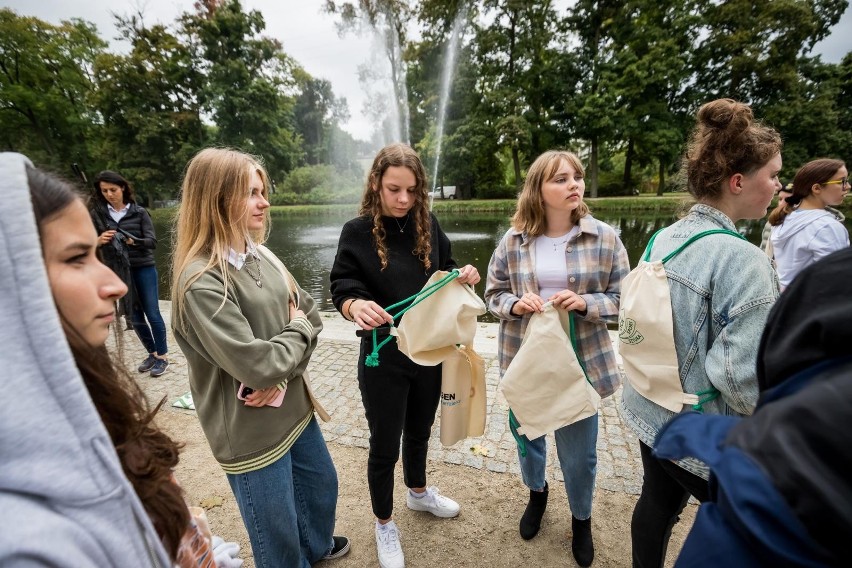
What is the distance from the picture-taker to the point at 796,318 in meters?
0.64

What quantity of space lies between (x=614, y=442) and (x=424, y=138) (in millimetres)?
33250

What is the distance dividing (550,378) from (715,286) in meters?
0.88

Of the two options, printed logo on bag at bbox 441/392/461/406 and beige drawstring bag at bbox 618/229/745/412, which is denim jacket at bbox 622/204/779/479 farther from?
printed logo on bag at bbox 441/392/461/406

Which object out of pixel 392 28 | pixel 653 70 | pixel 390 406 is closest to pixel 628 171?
pixel 653 70

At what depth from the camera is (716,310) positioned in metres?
1.51

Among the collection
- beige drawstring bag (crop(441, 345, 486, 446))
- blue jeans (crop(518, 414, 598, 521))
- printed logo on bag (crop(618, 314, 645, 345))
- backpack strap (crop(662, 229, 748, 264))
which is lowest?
blue jeans (crop(518, 414, 598, 521))

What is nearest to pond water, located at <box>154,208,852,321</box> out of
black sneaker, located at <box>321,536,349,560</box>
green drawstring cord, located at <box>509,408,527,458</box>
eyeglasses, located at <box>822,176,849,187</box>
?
eyeglasses, located at <box>822,176,849,187</box>

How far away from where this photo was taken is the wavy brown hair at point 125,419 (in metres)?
Answer: 0.81

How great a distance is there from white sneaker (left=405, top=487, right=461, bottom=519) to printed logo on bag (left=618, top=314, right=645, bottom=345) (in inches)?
68.7

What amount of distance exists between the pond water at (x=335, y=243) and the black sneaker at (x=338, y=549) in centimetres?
533

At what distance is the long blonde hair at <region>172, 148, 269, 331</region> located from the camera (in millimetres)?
1654

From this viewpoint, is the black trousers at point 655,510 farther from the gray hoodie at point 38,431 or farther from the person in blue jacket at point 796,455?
the gray hoodie at point 38,431

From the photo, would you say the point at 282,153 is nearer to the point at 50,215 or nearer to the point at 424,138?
the point at 424,138

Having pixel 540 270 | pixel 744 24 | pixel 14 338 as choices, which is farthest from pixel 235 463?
pixel 744 24
